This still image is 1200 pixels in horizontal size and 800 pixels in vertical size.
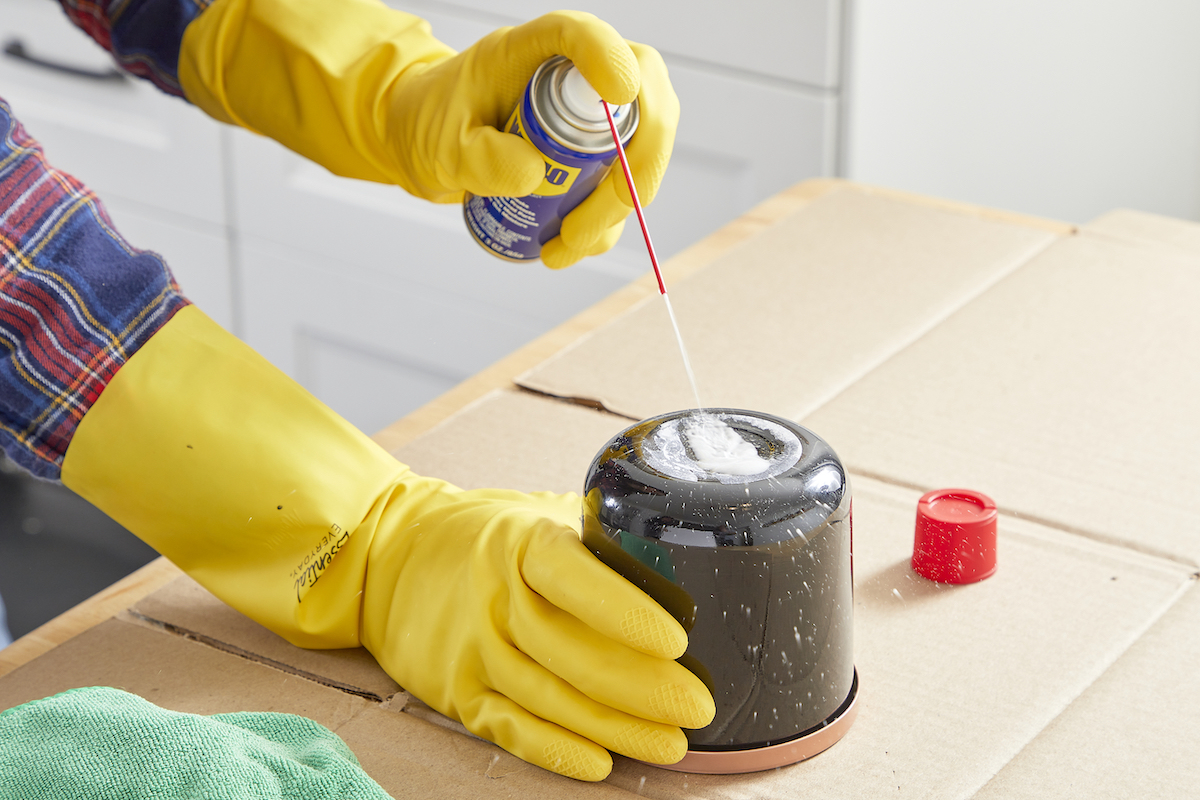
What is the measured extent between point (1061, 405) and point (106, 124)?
1.94 meters

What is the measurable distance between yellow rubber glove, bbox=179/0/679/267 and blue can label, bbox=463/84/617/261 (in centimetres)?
1

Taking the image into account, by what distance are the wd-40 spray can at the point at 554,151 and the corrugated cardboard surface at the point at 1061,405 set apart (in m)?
0.30

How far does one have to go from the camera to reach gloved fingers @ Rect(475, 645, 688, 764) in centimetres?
68

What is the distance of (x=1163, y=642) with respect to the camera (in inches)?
31.3

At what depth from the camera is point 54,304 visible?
79cm

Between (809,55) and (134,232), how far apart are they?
1.38m

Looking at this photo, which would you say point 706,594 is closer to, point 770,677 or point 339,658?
point 770,677

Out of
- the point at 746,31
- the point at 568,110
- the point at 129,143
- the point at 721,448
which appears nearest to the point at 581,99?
the point at 568,110

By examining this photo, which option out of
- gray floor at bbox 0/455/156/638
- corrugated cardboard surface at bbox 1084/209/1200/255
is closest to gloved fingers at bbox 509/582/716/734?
corrugated cardboard surface at bbox 1084/209/1200/255

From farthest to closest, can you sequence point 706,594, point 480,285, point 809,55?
point 480,285 < point 809,55 < point 706,594

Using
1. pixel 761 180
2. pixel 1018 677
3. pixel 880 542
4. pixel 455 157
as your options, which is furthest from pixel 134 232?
pixel 1018 677

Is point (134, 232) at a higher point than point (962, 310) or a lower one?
lower

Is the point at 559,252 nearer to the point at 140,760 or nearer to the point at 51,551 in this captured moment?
the point at 140,760

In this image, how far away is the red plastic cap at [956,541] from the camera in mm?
841
